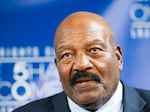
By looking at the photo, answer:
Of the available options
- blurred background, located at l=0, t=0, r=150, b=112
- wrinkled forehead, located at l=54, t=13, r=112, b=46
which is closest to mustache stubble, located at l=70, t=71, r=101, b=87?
wrinkled forehead, located at l=54, t=13, r=112, b=46

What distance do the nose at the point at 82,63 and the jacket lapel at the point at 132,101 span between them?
0.16 meters

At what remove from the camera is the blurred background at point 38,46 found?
140cm

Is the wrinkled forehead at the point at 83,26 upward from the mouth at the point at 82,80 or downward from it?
upward

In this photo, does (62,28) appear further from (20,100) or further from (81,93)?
(20,100)

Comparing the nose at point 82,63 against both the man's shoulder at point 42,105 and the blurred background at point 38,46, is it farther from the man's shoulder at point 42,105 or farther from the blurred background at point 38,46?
the blurred background at point 38,46

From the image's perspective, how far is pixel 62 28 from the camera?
96 cm

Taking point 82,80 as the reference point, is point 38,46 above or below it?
above

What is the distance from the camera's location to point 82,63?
2.85ft

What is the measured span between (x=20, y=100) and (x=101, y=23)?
61 cm

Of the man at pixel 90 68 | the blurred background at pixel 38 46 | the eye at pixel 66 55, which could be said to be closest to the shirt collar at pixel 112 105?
the man at pixel 90 68

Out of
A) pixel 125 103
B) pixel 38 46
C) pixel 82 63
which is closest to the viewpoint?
pixel 82 63

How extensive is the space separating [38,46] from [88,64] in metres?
0.59

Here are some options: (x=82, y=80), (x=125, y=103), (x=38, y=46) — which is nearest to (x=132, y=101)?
(x=125, y=103)

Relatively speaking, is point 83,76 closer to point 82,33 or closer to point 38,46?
point 82,33
